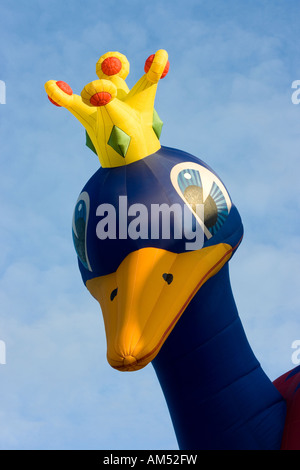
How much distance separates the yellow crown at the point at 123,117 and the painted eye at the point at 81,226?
311 millimetres

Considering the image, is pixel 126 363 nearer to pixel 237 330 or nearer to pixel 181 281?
pixel 181 281

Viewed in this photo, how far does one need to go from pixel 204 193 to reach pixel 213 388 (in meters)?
1.34

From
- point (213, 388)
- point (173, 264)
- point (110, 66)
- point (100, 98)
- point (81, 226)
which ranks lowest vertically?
point (213, 388)

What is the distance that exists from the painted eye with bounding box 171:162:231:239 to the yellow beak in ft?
0.62

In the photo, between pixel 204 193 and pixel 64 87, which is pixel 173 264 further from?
pixel 64 87

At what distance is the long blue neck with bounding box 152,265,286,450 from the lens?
489 cm

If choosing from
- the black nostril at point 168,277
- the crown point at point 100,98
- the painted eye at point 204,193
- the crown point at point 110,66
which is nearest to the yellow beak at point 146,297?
the black nostril at point 168,277

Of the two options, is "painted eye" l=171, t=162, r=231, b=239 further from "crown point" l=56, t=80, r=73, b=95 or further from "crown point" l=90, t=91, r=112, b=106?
"crown point" l=56, t=80, r=73, b=95

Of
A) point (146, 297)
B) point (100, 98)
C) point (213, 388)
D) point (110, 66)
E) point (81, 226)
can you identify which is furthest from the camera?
point (110, 66)

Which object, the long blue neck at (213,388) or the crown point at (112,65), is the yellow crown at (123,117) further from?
the long blue neck at (213,388)

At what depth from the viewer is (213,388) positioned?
16.1 feet

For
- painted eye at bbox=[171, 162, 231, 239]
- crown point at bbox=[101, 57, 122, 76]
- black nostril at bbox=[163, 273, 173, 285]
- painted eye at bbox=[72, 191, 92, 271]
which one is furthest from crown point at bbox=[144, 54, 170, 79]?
black nostril at bbox=[163, 273, 173, 285]

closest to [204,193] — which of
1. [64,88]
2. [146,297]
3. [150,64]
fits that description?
[146,297]

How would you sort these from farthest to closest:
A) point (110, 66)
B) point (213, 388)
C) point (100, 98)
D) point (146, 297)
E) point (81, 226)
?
point (110, 66) < point (81, 226) < point (213, 388) < point (100, 98) < point (146, 297)
